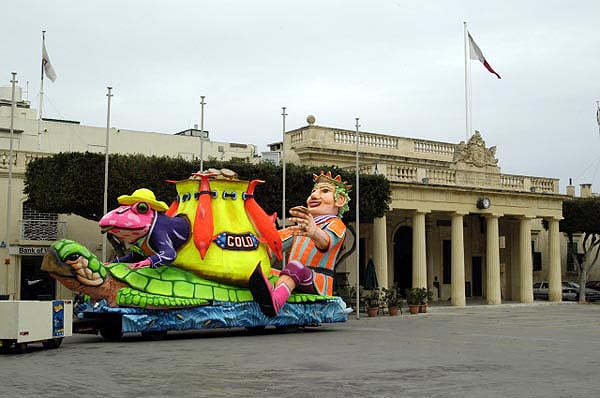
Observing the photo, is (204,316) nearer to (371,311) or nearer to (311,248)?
(311,248)

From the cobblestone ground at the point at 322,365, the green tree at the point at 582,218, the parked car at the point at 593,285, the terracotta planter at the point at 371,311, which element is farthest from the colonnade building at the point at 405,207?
the cobblestone ground at the point at 322,365

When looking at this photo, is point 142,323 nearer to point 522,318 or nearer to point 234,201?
point 234,201

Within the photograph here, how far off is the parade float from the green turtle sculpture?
0.03 m

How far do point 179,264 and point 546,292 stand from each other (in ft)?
109

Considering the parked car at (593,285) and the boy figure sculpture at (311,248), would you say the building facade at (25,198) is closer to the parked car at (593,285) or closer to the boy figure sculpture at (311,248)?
the boy figure sculpture at (311,248)

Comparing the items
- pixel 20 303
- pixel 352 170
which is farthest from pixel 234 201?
pixel 352 170

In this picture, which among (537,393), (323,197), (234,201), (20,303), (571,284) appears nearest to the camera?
(537,393)

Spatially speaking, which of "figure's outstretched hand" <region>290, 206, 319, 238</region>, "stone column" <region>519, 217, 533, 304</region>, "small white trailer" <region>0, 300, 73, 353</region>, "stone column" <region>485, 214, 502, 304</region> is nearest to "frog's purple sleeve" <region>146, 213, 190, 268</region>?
"small white trailer" <region>0, 300, 73, 353</region>

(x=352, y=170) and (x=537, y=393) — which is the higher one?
(x=352, y=170)

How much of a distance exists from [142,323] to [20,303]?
13.7ft

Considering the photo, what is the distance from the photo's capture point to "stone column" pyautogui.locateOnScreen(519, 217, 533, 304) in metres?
42.8

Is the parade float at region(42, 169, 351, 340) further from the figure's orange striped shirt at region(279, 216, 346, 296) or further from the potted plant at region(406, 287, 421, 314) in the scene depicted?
the potted plant at region(406, 287, 421, 314)

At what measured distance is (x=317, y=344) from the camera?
64.7ft

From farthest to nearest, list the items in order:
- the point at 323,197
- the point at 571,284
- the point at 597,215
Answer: the point at 571,284, the point at 597,215, the point at 323,197
